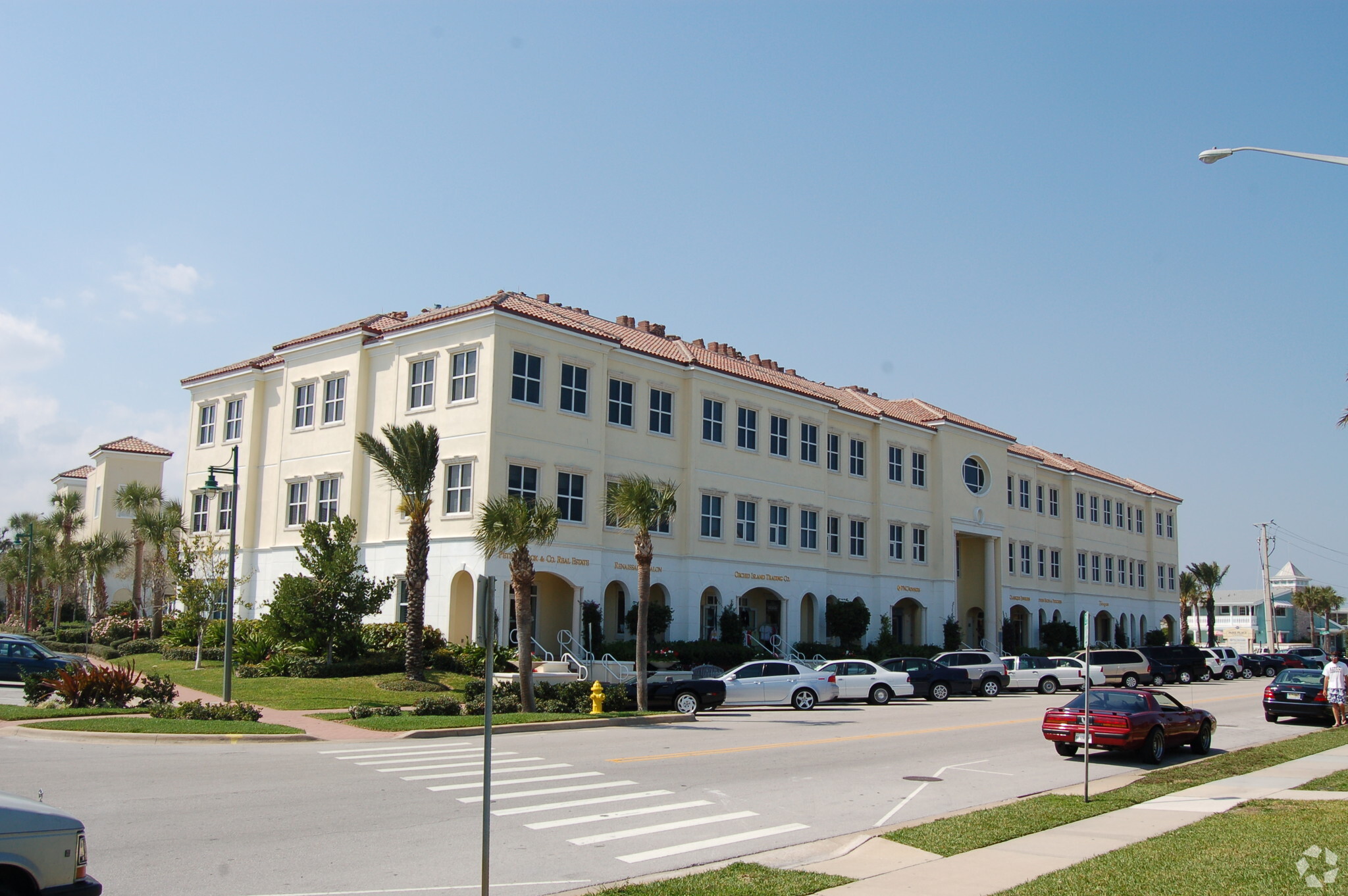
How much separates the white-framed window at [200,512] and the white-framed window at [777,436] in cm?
2545

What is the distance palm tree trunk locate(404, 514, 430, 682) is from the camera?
104 ft

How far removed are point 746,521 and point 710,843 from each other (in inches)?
1371

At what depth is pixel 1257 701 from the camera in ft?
123

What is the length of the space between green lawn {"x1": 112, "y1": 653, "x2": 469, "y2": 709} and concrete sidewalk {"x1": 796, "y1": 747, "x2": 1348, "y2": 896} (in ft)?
58.8

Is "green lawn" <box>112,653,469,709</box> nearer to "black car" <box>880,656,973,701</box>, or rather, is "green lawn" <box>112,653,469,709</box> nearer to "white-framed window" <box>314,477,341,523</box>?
"white-framed window" <box>314,477,341,523</box>

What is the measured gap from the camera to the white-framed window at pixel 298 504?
145 feet

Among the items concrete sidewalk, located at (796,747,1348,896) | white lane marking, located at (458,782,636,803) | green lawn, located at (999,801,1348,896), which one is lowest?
white lane marking, located at (458,782,636,803)

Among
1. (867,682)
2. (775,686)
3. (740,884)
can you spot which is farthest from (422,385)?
(740,884)

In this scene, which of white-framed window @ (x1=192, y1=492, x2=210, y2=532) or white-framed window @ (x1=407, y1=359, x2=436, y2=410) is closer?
white-framed window @ (x1=407, y1=359, x2=436, y2=410)

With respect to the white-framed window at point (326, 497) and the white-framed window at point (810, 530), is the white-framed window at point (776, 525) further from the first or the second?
the white-framed window at point (326, 497)

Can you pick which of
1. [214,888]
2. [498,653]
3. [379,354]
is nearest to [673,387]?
[379,354]

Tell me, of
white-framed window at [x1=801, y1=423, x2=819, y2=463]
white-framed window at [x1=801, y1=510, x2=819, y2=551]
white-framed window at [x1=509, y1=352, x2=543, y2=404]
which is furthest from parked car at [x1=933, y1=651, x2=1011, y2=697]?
white-framed window at [x1=509, y1=352, x2=543, y2=404]

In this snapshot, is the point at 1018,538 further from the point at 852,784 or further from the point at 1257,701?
the point at 852,784

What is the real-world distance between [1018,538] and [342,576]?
4428cm
